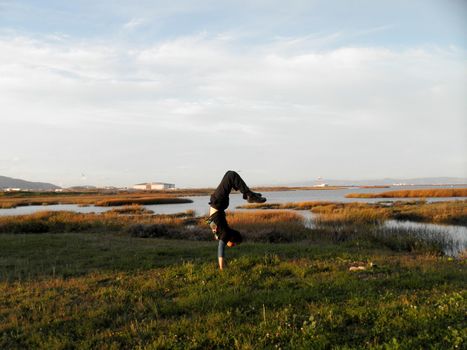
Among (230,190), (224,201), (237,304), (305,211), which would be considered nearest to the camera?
(237,304)

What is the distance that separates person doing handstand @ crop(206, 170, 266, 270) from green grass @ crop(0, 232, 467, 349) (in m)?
0.78

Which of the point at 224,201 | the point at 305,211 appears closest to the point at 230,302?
the point at 224,201

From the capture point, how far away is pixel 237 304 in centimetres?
677

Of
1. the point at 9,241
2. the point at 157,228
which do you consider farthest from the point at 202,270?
the point at 157,228

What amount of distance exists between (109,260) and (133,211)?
33.9 metres

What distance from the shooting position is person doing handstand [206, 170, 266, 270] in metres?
8.84

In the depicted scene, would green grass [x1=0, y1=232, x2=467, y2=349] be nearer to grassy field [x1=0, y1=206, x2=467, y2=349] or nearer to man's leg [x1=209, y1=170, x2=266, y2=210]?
grassy field [x1=0, y1=206, x2=467, y2=349]

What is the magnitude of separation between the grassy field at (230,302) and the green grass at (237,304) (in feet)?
0.07

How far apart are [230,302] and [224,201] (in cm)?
298

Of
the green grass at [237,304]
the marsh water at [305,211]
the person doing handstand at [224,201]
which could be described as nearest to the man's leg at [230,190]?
the person doing handstand at [224,201]

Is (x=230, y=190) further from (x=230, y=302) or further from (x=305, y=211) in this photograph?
(x=305, y=211)

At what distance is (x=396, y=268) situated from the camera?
9508 millimetres

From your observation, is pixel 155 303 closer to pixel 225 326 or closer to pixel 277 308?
pixel 225 326

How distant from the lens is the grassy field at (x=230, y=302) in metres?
5.26
